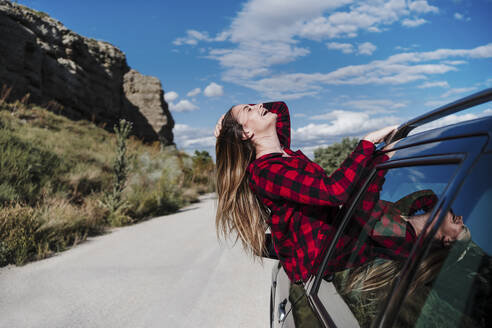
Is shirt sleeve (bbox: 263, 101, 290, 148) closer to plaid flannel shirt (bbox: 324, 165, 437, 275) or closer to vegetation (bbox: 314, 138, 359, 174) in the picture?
plaid flannel shirt (bbox: 324, 165, 437, 275)

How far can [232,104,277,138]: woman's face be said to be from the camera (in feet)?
8.26

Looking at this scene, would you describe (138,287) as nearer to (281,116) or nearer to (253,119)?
(281,116)

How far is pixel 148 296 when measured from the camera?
15.4 ft

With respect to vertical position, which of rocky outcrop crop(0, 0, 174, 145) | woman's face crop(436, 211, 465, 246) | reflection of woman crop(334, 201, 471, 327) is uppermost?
rocky outcrop crop(0, 0, 174, 145)

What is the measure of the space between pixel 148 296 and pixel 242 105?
124 inches

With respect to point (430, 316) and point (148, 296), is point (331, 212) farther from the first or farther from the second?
point (148, 296)

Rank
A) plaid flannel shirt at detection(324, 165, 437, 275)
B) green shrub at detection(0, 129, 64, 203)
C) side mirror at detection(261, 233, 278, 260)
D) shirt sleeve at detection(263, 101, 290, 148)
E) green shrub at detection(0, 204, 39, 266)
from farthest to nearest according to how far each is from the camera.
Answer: green shrub at detection(0, 129, 64, 203) < green shrub at detection(0, 204, 39, 266) < shirt sleeve at detection(263, 101, 290, 148) < side mirror at detection(261, 233, 278, 260) < plaid flannel shirt at detection(324, 165, 437, 275)

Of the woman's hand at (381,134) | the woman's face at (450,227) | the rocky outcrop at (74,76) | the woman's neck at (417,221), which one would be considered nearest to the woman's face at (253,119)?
the woman's hand at (381,134)

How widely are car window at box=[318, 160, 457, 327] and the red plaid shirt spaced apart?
0.16 metres

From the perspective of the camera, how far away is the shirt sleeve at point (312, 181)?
6.08 feet

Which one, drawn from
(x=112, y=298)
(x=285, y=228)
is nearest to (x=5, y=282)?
(x=112, y=298)

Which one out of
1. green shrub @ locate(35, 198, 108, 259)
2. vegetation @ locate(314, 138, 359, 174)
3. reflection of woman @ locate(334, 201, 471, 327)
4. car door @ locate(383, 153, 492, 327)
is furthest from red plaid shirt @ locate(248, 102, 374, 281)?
vegetation @ locate(314, 138, 359, 174)

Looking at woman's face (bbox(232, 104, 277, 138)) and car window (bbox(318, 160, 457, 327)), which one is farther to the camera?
woman's face (bbox(232, 104, 277, 138))

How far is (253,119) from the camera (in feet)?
8.31
